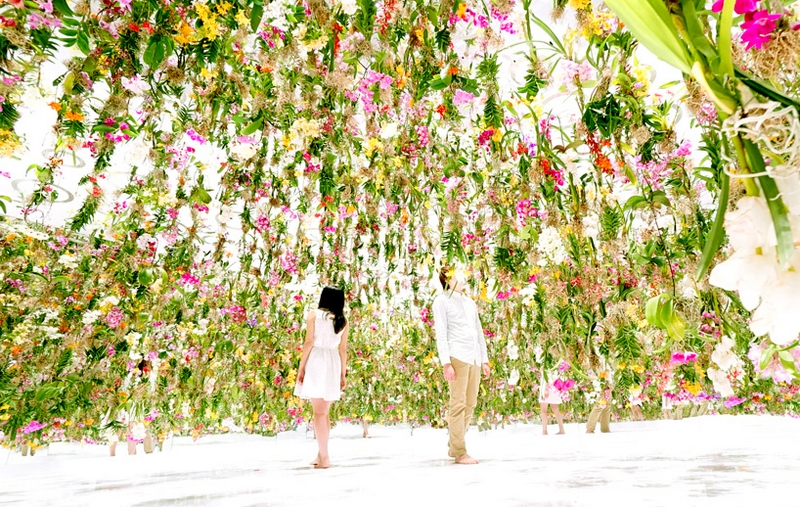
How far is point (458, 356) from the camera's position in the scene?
2893 mm

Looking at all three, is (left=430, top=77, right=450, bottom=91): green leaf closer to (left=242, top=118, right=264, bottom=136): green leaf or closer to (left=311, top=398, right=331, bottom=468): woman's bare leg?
(left=242, top=118, right=264, bottom=136): green leaf

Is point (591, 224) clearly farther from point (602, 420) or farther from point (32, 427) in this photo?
point (602, 420)

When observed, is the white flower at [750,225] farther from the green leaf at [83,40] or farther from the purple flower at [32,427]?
the purple flower at [32,427]

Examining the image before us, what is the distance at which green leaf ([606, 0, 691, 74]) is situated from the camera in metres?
0.33

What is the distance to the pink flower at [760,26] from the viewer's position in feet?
1.38

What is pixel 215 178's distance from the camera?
4.47 m

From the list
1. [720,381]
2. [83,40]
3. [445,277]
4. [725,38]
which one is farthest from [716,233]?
[445,277]

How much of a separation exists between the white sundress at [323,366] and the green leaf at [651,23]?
279 centimetres

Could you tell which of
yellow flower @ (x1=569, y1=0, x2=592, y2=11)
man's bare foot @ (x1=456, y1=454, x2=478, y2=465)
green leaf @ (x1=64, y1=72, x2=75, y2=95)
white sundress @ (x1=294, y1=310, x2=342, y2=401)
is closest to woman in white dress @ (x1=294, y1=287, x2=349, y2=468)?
white sundress @ (x1=294, y1=310, x2=342, y2=401)

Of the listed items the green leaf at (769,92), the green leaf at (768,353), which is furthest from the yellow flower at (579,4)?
the green leaf at (769,92)

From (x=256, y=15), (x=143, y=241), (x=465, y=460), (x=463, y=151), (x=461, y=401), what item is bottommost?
(x=465, y=460)

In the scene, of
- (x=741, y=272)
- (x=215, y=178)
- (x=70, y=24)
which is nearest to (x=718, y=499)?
(x=741, y=272)

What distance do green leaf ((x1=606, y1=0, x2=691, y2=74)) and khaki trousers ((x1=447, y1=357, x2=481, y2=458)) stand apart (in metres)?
2.68

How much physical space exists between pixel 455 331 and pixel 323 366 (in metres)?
0.85
